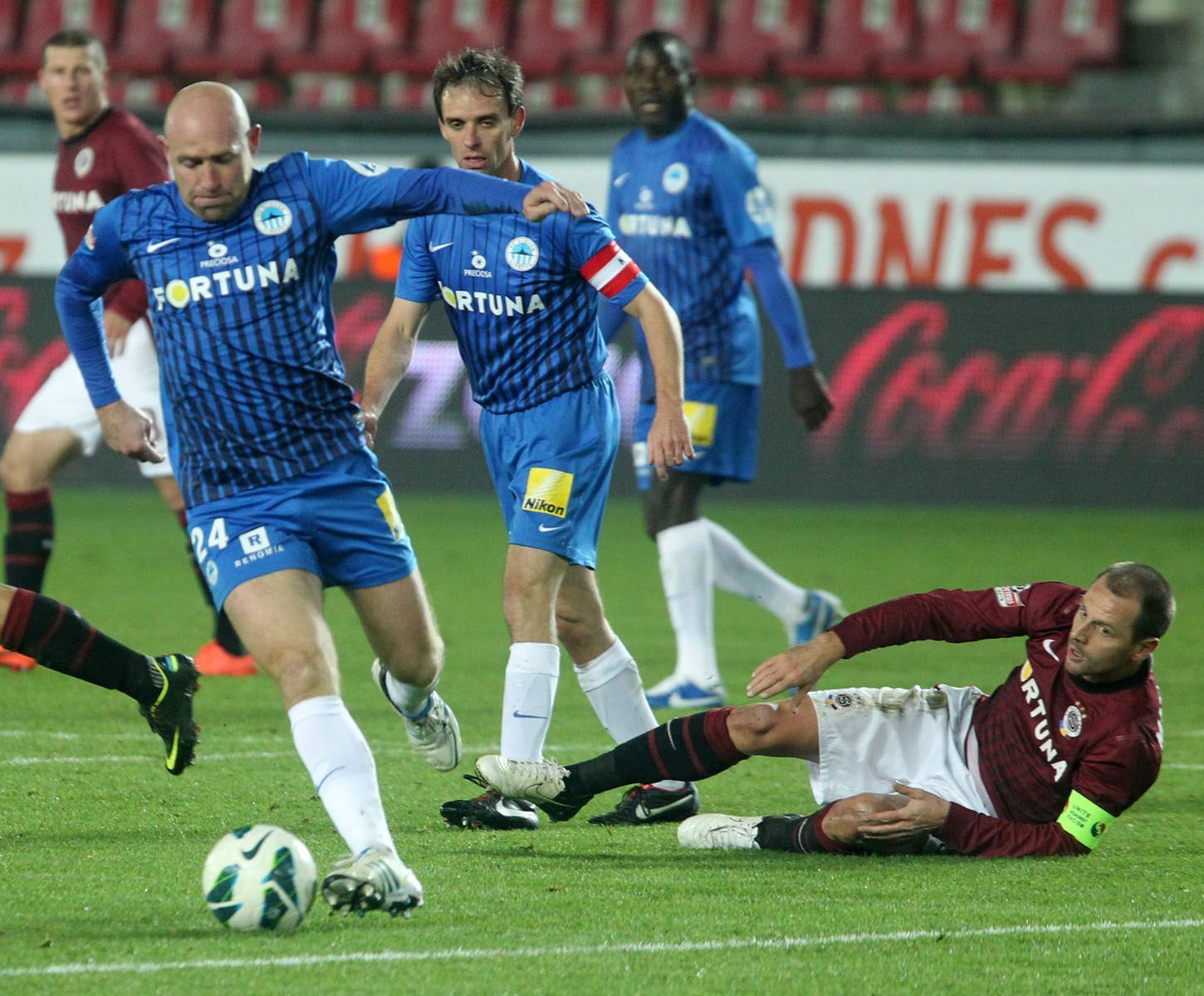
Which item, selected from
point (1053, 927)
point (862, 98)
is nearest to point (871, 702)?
point (1053, 927)

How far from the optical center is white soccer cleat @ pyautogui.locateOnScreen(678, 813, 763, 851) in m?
4.98

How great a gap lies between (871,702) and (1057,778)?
503mm

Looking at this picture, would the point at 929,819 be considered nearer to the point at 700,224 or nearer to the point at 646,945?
the point at 646,945

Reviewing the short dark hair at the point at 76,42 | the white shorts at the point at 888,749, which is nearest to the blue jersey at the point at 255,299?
the white shorts at the point at 888,749

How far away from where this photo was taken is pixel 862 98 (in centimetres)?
1669

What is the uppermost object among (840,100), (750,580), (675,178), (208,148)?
(208,148)

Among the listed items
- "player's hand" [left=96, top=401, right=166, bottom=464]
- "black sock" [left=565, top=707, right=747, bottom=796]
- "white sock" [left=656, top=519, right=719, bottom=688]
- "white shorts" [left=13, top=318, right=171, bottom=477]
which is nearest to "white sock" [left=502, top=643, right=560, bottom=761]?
"black sock" [left=565, top=707, right=747, bottom=796]

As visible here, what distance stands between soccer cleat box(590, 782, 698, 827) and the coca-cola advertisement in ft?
27.3

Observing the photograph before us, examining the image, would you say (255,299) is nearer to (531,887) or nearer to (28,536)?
(531,887)

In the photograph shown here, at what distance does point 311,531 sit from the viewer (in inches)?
180

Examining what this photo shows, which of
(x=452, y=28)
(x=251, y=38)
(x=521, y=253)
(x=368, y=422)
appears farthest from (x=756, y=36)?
(x=368, y=422)

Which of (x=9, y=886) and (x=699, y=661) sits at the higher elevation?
(x=9, y=886)

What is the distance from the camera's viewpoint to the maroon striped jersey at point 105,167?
7695 mm

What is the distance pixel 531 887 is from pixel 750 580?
12.4 ft
